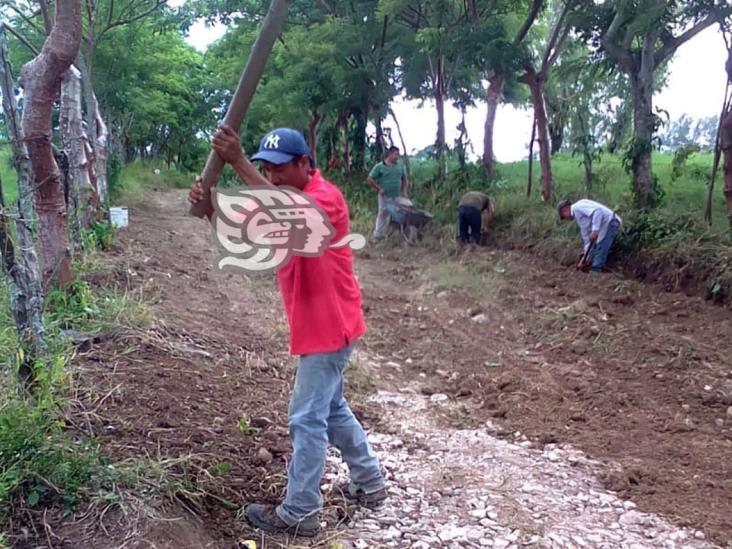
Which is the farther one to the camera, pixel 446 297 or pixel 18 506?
pixel 446 297

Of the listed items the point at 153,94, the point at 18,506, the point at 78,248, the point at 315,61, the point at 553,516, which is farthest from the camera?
the point at 153,94

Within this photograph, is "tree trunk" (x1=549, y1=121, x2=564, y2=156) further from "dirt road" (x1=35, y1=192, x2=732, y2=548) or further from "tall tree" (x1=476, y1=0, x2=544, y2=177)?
"dirt road" (x1=35, y1=192, x2=732, y2=548)

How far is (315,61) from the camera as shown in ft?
44.0

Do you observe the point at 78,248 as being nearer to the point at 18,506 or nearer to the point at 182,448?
the point at 182,448

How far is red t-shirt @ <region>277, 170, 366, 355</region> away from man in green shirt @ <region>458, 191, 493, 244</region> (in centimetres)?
760

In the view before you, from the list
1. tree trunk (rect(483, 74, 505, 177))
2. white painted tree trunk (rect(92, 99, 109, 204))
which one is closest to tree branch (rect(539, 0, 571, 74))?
tree trunk (rect(483, 74, 505, 177))

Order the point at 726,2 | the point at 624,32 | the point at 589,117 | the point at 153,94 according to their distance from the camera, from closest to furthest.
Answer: the point at 726,2 → the point at 624,32 → the point at 589,117 → the point at 153,94

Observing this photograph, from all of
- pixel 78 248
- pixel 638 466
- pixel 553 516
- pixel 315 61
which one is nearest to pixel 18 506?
pixel 553 516

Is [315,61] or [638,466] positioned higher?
[315,61]

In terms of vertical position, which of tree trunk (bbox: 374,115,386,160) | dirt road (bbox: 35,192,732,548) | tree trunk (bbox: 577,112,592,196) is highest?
tree trunk (bbox: 374,115,386,160)

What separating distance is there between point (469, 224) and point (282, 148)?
25.6ft

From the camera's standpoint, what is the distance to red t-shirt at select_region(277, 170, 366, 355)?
2.74m

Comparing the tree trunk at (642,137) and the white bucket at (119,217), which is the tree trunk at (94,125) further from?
the tree trunk at (642,137)

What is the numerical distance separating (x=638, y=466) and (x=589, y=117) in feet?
40.3
